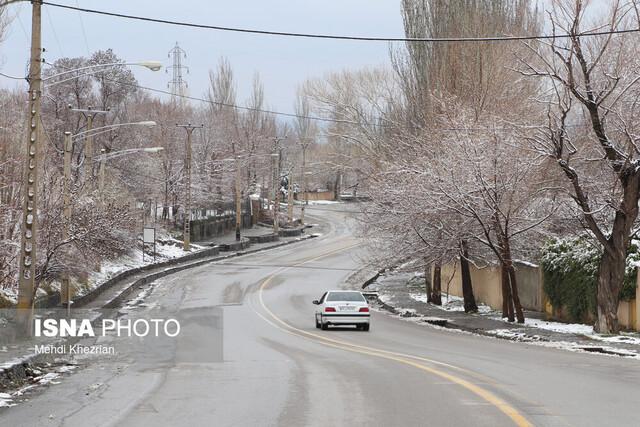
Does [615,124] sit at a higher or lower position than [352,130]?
lower

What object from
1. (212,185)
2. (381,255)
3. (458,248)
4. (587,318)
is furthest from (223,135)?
(587,318)

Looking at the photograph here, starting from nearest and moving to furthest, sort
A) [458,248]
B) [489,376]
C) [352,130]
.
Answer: [489,376] < [458,248] < [352,130]

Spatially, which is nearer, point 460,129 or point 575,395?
point 575,395

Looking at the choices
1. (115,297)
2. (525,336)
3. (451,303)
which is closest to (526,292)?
(451,303)

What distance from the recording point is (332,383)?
48.2ft

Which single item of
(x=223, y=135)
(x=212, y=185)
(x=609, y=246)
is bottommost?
(x=609, y=246)

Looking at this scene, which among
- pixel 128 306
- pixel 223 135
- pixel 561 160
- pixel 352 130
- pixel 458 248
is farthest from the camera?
pixel 223 135

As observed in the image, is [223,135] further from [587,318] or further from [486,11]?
[587,318]

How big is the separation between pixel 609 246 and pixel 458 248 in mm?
9237

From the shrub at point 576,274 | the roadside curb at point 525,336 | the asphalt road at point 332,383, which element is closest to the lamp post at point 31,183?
the asphalt road at point 332,383

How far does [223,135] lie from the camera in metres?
92.2

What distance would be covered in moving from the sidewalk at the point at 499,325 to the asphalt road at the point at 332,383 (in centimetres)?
112

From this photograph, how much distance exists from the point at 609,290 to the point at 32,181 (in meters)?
15.5

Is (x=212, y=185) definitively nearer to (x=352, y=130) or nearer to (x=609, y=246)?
(x=352, y=130)
